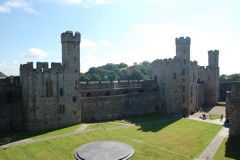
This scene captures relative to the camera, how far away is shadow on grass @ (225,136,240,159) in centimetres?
2340

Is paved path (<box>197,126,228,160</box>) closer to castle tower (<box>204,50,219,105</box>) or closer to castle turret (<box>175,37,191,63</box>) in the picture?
castle turret (<box>175,37,191,63</box>)

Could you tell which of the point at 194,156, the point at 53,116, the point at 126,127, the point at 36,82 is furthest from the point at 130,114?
the point at 194,156

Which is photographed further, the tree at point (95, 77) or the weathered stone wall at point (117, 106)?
the tree at point (95, 77)

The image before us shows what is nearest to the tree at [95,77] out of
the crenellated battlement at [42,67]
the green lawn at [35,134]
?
the crenellated battlement at [42,67]

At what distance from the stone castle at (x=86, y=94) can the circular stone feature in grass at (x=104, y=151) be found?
38.2ft

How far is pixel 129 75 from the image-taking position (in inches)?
4230

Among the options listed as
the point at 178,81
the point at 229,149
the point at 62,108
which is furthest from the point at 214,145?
the point at 62,108

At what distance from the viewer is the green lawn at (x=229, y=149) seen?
912 inches

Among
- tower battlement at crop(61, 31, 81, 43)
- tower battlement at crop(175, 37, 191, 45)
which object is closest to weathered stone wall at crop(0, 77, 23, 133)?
tower battlement at crop(61, 31, 81, 43)

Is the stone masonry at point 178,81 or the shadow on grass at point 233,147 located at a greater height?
the stone masonry at point 178,81

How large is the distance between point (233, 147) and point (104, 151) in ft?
48.6

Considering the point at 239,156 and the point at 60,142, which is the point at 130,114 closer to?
the point at 60,142

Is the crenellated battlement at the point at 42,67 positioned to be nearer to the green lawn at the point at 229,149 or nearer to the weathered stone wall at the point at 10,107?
the weathered stone wall at the point at 10,107

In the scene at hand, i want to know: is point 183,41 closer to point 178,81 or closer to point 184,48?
point 184,48
